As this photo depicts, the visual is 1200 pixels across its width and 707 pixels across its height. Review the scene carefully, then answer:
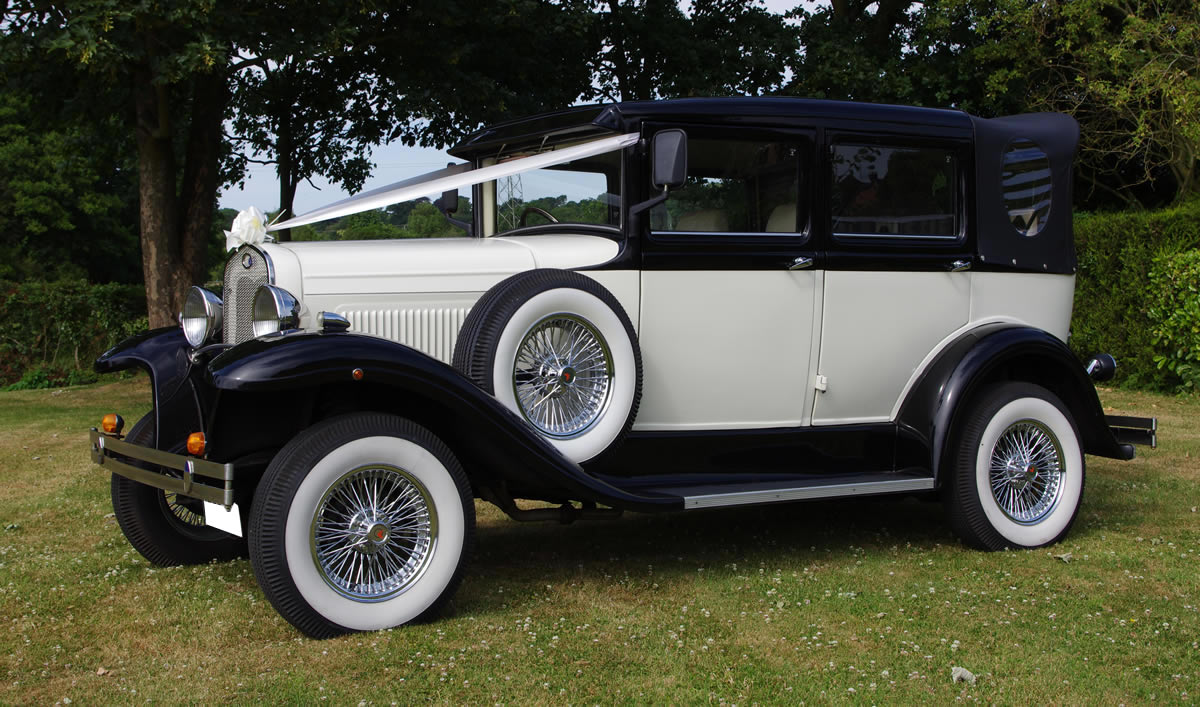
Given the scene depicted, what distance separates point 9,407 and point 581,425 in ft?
32.2

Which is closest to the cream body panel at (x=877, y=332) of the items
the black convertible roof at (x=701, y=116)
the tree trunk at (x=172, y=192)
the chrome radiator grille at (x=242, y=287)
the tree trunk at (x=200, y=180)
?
the black convertible roof at (x=701, y=116)

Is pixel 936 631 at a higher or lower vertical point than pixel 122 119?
lower

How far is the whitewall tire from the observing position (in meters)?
4.57

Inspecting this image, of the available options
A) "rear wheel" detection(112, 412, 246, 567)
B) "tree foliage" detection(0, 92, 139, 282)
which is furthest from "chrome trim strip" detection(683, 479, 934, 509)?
"tree foliage" detection(0, 92, 139, 282)

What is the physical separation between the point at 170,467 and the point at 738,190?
2946 millimetres

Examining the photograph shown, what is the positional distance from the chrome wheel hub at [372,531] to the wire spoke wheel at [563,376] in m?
0.68

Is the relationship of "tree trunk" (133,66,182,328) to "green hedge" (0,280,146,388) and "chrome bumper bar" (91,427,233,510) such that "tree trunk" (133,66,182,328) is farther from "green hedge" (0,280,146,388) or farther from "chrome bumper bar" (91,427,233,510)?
"chrome bumper bar" (91,427,233,510)

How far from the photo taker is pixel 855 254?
5465 millimetres

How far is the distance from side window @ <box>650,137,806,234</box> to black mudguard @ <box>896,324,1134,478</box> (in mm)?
1102

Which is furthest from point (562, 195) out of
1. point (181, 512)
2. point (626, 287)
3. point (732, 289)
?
point (181, 512)

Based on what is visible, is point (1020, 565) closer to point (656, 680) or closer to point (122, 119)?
point (656, 680)

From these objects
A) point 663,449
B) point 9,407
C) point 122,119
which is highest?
point 122,119

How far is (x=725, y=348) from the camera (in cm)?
524

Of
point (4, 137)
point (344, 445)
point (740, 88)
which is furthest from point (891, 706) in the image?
point (4, 137)
